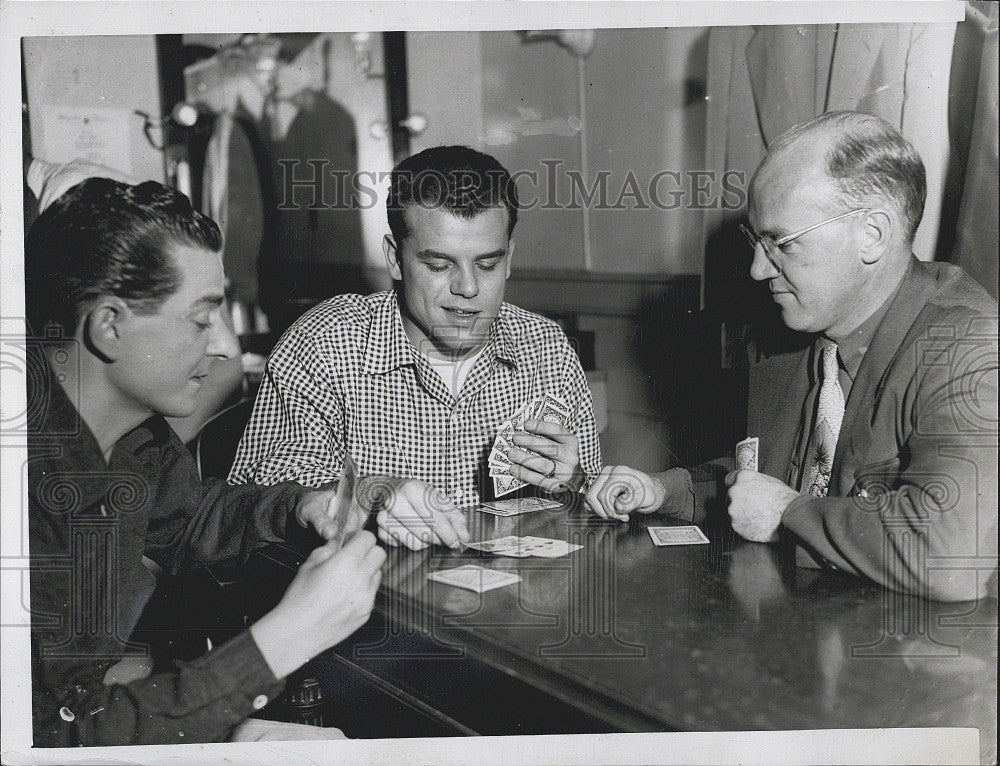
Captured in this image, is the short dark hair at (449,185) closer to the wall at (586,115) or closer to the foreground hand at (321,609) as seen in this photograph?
the wall at (586,115)

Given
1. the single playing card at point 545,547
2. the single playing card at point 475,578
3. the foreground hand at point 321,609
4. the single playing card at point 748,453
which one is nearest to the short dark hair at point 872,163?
the single playing card at point 748,453

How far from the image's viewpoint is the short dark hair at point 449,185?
2.20m

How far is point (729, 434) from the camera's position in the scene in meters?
2.22

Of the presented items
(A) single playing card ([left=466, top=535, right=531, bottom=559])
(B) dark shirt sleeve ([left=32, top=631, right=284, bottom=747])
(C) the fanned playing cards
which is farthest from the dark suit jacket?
(B) dark shirt sleeve ([left=32, top=631, right=284, bottom=747])

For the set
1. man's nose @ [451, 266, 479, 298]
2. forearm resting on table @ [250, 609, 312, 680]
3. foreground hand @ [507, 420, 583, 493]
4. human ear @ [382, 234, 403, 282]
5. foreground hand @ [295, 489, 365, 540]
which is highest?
human ear @ [382, 234, 403, 282]

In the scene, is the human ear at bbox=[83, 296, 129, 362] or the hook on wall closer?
the human ear at bbox=[83, 296, 129, 362]

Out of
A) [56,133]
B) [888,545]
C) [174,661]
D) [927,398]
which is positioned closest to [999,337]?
[927,398]

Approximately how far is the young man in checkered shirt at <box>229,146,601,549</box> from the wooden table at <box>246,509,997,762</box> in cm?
30

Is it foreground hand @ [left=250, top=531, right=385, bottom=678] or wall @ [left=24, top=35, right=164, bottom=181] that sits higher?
wall @ [left=24, top=35, right=164, bottom=181]

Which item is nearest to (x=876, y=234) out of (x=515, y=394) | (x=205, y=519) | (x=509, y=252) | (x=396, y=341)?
(x=509, y=252)

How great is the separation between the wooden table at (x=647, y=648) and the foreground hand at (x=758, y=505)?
0.04 m

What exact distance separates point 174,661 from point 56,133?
127 centimetres

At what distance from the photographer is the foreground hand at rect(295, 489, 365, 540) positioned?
1.86 meters

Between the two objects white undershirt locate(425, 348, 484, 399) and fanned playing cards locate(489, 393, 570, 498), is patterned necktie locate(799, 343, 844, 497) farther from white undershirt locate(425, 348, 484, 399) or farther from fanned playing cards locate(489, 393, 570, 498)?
white undershirt locate(425, 348, 484, 399)
